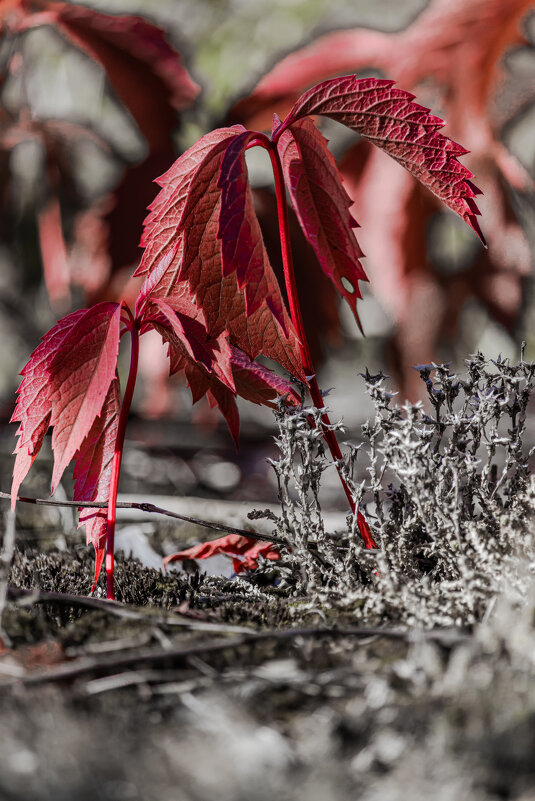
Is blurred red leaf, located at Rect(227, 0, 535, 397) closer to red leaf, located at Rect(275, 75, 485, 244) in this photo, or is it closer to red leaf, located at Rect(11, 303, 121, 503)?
red leaf, located at Rect(275, 75, 485, 244)

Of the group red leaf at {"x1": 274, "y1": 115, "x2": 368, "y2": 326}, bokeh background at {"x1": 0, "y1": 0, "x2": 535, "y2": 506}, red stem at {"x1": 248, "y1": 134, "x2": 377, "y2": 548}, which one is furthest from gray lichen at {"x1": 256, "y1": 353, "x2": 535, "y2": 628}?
bokeh background at {"x1": 0, "y1": 0, "x2": 535, "y2": 506}

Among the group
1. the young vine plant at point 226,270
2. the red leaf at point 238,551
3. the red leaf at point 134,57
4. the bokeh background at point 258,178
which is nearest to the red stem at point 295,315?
the young vine plant at point 226,270

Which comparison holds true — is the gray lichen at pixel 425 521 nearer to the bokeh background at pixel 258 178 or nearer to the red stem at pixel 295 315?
the red stem at pixel 295 315

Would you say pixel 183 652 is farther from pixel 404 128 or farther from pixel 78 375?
pixel 404 128

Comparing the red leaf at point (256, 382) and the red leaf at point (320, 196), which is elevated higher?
the red leaf at point (320, 196)

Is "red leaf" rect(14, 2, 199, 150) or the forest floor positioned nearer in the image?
the forest floor

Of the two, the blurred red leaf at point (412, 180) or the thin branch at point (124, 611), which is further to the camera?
the blurred red leaf at point (412, 180)

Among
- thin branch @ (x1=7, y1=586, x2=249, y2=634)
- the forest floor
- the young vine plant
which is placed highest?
the young vine plant
